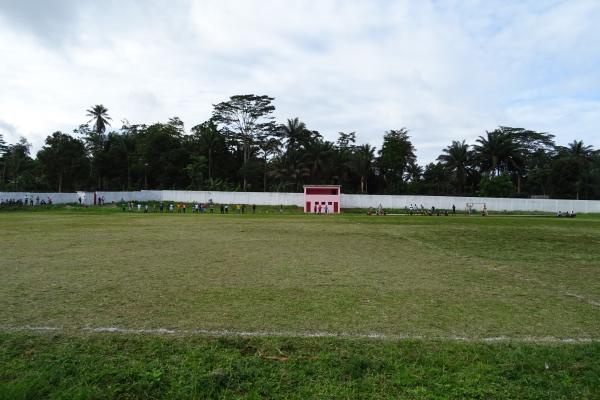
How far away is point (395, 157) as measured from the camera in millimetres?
70188

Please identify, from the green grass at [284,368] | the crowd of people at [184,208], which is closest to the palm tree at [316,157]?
the crowd of people at [184,208]

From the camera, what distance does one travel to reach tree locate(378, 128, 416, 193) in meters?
70.2

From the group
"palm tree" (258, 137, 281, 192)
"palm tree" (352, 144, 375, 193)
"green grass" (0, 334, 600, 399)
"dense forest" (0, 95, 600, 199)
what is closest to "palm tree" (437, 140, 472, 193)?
"dense forest" (0, 95, 600, 199)

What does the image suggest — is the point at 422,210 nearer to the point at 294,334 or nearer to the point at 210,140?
the point at 210,140

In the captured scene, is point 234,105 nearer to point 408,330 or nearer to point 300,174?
point 300,174

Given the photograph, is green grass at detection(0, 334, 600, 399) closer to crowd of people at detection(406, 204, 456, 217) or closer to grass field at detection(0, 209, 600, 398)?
grass field at detection(0, 209, 600, 398)

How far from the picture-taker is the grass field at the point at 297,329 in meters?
4.18

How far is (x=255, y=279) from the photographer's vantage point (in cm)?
927

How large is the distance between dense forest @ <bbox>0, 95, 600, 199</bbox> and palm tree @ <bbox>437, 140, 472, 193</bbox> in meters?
0.16

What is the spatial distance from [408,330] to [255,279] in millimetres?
4269

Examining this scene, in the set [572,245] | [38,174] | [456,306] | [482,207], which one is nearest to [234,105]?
[38,174]

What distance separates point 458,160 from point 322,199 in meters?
31.6

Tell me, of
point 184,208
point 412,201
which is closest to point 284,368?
point 184,208

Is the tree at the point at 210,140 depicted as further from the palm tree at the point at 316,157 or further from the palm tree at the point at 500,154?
the palm tree at the point at 500,154
